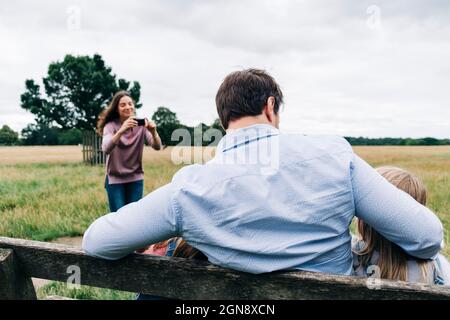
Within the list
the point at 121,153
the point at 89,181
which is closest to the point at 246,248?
the point at 121,153

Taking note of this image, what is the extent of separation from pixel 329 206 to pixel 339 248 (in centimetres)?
19

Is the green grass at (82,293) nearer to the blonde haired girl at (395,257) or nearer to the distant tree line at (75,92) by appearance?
the blonde haired girl at (395,257)

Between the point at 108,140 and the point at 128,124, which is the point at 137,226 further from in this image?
the point at 108,140

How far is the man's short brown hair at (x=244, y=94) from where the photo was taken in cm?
156

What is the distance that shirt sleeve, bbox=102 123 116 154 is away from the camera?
4.61 m

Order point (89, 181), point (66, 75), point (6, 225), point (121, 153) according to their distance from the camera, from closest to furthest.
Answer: point (121, 153)
point (6, 225)
point (89, 181)
point (66, 75)

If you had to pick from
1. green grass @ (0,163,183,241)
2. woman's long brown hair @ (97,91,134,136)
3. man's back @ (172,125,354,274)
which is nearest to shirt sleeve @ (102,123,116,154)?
woman's long brown hair @ (97,91,134,136)

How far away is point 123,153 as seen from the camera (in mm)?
4777

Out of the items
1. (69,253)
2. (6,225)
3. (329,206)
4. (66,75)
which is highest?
(66,75)

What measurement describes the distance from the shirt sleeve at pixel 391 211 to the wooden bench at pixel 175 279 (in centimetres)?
23

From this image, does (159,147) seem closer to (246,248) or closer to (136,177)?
(136,177)

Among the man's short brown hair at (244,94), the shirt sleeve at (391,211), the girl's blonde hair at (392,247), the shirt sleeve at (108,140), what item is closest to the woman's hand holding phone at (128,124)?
the shirt sleeve at (108,140)
